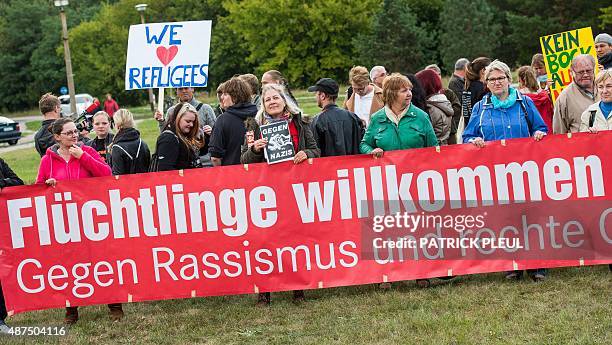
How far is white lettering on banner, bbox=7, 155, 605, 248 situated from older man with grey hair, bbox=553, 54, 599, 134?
81 centimetres

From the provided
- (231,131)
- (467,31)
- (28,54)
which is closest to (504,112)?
(231,131)

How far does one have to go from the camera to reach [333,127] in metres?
8.41

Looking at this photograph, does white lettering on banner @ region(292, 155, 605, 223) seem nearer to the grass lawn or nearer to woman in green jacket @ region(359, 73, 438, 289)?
woman in green jacket @ region(359, 73, 438, 289)

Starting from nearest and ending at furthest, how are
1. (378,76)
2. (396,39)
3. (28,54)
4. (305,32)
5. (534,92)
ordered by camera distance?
(534,92) → (378,76) → (396,39) → (305,32) → (28,54)

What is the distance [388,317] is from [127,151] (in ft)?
9.95

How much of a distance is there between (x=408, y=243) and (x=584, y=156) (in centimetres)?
170

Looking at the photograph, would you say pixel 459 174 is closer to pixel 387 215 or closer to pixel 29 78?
pixel 387 215

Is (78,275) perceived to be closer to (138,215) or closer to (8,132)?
(138,215)

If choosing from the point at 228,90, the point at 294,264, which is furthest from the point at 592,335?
the point at 228,90

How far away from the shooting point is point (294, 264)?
784 centimetres

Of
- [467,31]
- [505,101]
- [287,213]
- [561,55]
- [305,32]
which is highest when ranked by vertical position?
[561,55]

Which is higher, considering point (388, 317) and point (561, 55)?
point (561, 55)

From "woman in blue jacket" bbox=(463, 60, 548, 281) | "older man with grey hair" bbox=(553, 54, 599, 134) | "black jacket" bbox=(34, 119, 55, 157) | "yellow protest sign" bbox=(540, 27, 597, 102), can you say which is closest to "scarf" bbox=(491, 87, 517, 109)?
"woman in blue jacket" bbox=(463, 60, 548, 281)

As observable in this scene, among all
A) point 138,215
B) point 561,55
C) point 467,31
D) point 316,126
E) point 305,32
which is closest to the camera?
point 138,215
